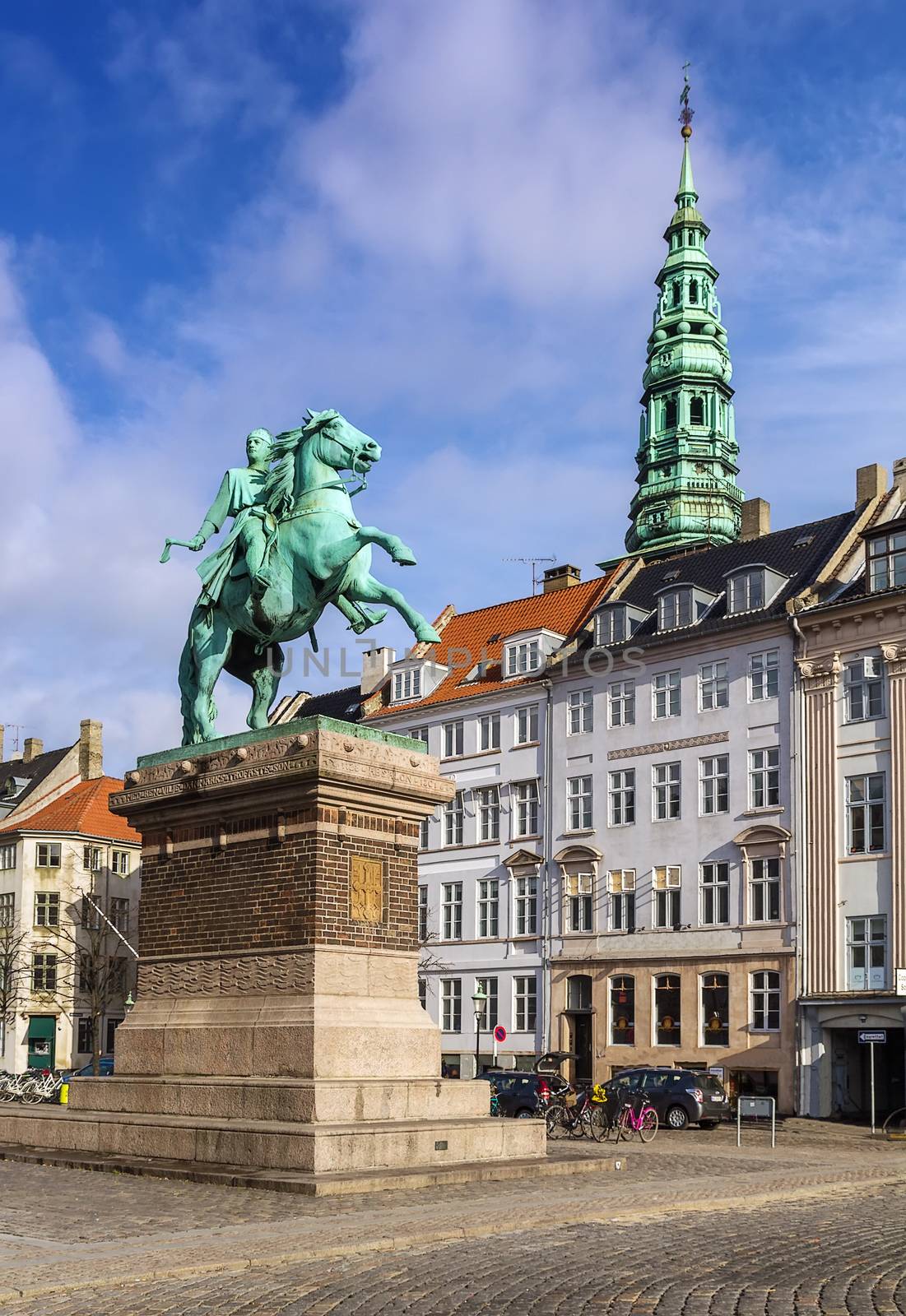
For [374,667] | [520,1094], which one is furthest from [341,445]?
[374,667]

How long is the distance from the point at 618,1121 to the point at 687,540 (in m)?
48.0

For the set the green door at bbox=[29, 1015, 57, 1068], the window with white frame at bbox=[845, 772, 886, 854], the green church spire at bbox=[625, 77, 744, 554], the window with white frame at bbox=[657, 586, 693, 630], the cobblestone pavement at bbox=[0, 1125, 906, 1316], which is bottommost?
the green door at bbox=[29, 1015, 57, 1068]

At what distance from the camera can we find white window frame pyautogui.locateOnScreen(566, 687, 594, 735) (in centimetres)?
5528

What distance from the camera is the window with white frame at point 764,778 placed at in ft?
161

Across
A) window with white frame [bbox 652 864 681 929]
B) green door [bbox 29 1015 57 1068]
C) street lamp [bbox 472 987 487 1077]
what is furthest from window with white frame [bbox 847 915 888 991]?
green door [bbox 29 1015 57 1068]

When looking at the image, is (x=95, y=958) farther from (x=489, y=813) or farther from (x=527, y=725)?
(x=527, y=725)

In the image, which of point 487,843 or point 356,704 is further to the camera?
point 356,704

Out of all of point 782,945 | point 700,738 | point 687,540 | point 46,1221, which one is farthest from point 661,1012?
point 46,1221

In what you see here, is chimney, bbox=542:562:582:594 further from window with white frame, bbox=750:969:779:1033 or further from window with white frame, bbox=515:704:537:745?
window with white frame, bbox=750:969:779:1033

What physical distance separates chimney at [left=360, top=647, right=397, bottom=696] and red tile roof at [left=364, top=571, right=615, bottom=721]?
92cm

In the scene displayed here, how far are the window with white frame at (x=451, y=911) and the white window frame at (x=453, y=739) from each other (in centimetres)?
480

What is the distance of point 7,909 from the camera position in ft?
244

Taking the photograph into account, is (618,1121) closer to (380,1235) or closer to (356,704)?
(380,1235)

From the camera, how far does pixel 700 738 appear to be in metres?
51.2
